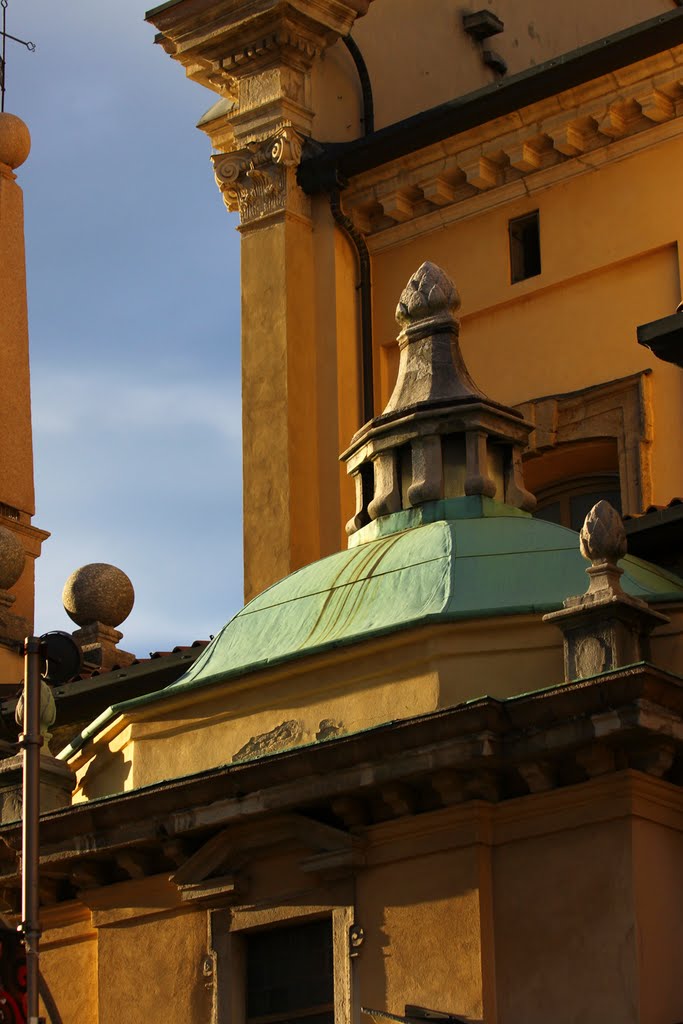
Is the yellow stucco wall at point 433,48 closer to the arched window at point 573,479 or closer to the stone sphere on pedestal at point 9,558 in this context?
the arched window at point 573,479

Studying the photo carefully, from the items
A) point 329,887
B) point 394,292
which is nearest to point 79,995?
point 329,887

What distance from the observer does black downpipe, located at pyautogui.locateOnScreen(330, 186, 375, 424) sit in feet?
103

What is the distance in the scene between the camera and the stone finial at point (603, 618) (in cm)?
2158

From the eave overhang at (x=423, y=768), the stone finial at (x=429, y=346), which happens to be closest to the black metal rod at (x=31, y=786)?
the eave overhang at (x=423, y=768)

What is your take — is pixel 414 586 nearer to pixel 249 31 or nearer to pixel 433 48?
pixel 249 31

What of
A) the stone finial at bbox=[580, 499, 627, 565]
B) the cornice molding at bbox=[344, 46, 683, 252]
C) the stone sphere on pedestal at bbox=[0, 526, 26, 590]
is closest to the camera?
the stone finial at bbox=[580, 499, 627, 565]

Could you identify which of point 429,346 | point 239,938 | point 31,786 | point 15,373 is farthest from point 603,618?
point 15,373

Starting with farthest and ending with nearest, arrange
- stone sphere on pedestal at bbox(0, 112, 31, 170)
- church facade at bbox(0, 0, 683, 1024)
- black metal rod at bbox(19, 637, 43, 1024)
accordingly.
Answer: stone sphere on pedestal at bbox(0, 112, 31, 170), church facade at bbox(0, 0, 683, 1024), black metal rod at bbox(19, 637, 43, 1024)

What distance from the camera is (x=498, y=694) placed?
2209 centimetres

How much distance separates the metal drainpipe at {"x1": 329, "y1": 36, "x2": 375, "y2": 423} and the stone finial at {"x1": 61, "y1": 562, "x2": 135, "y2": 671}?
2798 mm

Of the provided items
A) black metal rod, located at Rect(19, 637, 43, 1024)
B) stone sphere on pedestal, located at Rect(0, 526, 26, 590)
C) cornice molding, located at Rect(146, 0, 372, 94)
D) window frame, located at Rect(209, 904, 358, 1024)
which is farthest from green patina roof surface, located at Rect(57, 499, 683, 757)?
stone sphere on pedestal, located at Rect(0, 526, 26, 590)

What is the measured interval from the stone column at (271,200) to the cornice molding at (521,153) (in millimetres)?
777

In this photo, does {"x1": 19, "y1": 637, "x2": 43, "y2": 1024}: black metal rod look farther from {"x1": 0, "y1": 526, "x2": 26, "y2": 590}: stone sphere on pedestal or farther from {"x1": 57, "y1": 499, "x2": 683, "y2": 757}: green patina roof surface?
{"x1": 0, "y1": 526, "x2": 26, "y2": 590}: stone sphere on pedestal

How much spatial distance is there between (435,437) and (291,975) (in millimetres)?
4281
